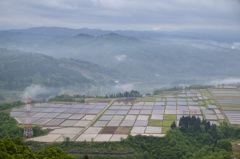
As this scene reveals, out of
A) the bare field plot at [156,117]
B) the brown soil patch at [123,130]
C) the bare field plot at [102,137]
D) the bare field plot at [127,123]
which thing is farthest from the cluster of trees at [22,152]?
the bare field plot at [156,117]

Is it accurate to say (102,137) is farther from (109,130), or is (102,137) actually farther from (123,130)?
(123,130)

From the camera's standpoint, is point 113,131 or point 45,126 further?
point 45,126

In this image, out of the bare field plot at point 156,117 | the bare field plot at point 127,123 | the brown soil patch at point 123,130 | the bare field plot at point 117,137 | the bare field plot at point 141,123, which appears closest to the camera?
the bare field plot at point 117,137

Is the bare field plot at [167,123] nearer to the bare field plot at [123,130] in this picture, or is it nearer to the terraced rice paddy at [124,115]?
the terraced rice paddy at [124,115]

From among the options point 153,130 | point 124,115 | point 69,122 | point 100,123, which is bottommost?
point 153,130

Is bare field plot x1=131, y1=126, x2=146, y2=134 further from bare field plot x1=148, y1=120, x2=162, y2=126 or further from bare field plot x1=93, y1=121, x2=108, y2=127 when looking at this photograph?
bare field plot x1=93, y1=121, x2=108, y2=127

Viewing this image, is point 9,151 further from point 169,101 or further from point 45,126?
point 169,101

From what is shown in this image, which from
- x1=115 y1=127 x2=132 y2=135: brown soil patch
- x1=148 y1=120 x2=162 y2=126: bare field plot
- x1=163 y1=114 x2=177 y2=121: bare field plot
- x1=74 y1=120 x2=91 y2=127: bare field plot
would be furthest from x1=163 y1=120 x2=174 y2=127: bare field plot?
x1=74 y1=120 x2=91 y2=127: bare field plot

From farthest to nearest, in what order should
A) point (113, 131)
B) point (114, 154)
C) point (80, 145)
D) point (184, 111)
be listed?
point (184, 111)
point (113, 131)
point (80, 145)
point (114, 154)

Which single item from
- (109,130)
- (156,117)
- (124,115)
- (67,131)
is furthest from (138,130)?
(67,131)

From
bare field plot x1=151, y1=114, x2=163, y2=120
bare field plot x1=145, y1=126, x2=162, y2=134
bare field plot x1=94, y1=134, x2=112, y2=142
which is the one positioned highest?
bare field plot x1=151, y1=114, x2=163, y2=120

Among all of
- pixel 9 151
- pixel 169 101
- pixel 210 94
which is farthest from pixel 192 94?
pixel 9 151
